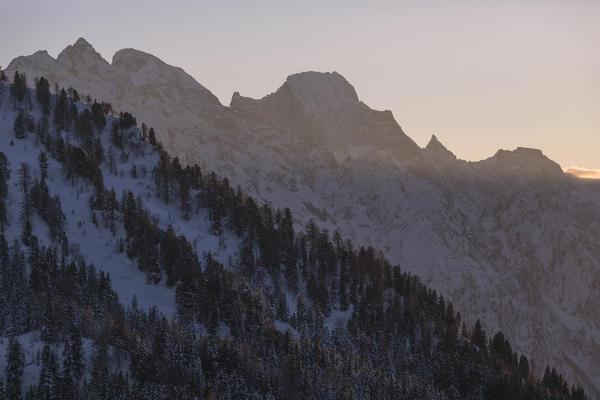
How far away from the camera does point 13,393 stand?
656 feet
